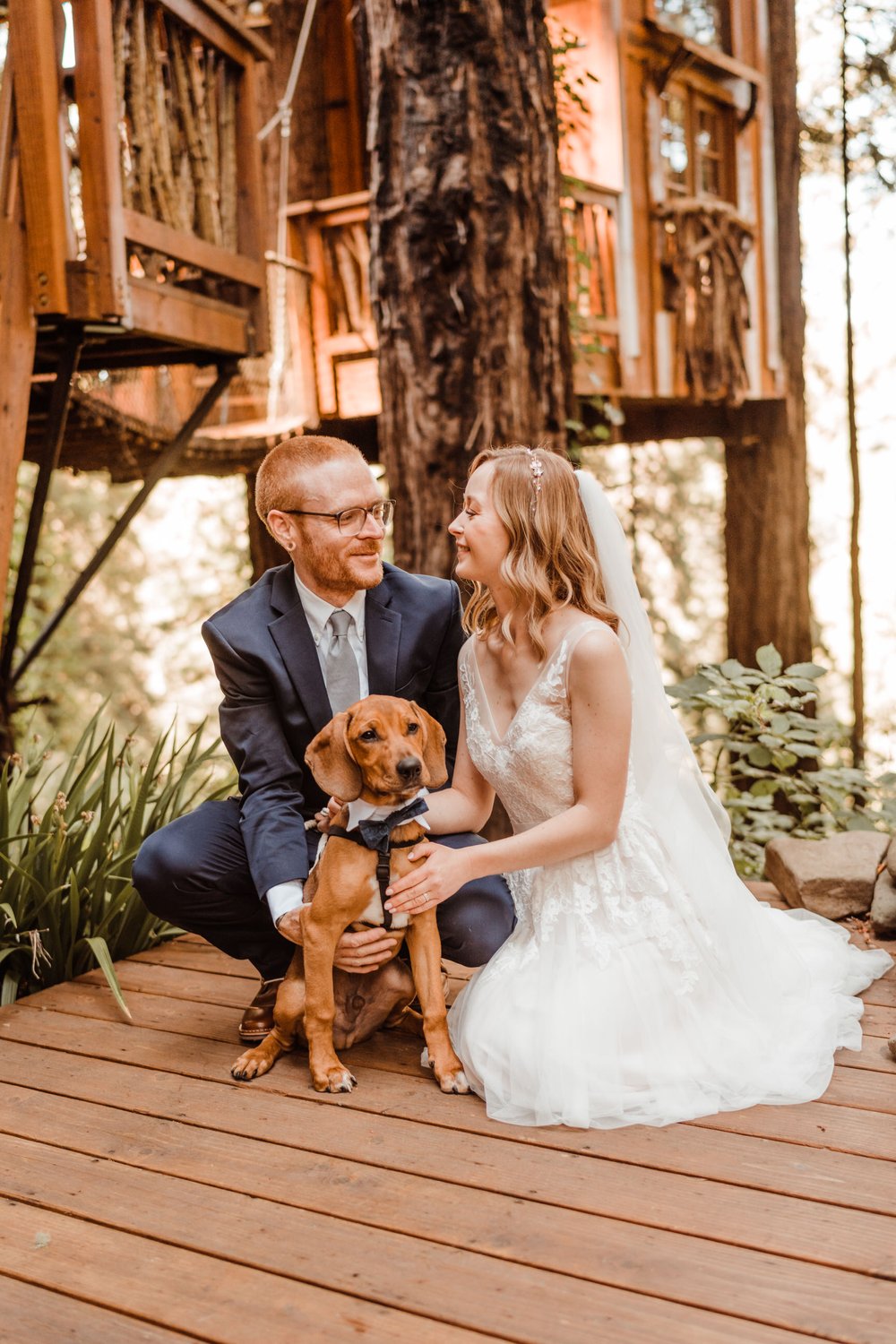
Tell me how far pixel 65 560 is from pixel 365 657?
10571mm

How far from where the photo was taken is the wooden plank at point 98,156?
4234 millimetres

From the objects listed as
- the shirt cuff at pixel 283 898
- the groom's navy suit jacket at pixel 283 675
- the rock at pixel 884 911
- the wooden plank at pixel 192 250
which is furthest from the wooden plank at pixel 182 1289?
the wooden plank at pixel 192 250

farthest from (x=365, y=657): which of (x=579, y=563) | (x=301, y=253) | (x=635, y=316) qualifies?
(x=635, y=316)

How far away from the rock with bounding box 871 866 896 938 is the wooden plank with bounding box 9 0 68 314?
3410 millimetres

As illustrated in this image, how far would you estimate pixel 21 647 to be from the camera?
10594mm

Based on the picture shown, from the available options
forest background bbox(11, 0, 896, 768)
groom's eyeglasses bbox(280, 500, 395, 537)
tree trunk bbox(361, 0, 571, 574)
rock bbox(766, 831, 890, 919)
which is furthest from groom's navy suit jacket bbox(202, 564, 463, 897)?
forest background bbox(11, 0, 896, 768)

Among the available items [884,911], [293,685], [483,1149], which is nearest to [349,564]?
[293,685]

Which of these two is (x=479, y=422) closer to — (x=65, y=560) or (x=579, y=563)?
(x=579, y=563)

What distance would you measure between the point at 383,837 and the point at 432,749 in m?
0.23

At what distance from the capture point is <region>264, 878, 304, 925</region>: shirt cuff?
2.82 meters

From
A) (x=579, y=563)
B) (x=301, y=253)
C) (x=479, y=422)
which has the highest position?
(x=301, y=253)

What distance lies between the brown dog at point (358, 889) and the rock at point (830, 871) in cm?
170

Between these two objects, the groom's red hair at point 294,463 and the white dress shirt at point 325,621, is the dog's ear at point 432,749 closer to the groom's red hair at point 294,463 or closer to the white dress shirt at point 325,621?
the white dress shirt at point 325,621

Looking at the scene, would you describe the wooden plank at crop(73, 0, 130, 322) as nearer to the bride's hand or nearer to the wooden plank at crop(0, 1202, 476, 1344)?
the bride's hand
